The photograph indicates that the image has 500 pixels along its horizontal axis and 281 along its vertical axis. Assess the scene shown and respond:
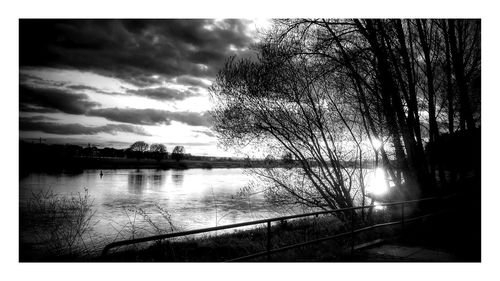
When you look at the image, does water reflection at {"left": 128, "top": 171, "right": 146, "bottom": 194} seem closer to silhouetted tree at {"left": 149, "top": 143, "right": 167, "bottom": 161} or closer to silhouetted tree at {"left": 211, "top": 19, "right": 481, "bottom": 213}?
silhouetted tree at {"left": 211, "top": 19, "right": 481, "bottom": 213}

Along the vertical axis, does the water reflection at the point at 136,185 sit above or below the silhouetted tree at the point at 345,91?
below

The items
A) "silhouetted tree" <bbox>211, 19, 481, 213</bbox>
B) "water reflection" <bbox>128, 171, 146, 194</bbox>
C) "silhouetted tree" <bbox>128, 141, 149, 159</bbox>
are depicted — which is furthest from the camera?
"silhouetted tree" <bbox>128, 141, 149, 159</bbox>

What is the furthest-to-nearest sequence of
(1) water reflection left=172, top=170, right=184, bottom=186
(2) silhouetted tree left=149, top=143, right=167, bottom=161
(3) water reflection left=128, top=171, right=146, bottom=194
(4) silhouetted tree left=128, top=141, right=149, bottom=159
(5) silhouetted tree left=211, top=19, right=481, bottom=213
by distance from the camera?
(2) silhouetted tree left=149, top=143, right=167, bottom=161 → (4) silhouetted tree left=128, top=141, right=149, bottom=159 → (1) water reflection left=172, top=170, right=184, bottom=186 → (3) water reflection left=128, top=171, right=146, bottom=194 → (5) silhouetted tree left=211, top=19, right=481, bottom=213

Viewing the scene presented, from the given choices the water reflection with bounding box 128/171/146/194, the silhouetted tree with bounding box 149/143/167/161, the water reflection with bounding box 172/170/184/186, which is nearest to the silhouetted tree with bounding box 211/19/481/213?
the water reflection with bounding box 128/171/146/194

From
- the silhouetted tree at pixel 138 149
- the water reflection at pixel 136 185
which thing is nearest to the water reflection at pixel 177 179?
the water reflection at pixel 136 185

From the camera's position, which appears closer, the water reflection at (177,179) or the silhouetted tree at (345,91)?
the silhouetted tree at (345,91)

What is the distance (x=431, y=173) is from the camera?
10383mm

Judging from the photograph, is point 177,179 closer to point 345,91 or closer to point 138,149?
point 345,91

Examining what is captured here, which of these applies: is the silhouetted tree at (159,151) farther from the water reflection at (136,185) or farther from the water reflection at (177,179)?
the water reflection at (136,185)

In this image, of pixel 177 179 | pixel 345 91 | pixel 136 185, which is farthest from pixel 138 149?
pixel 345 91
